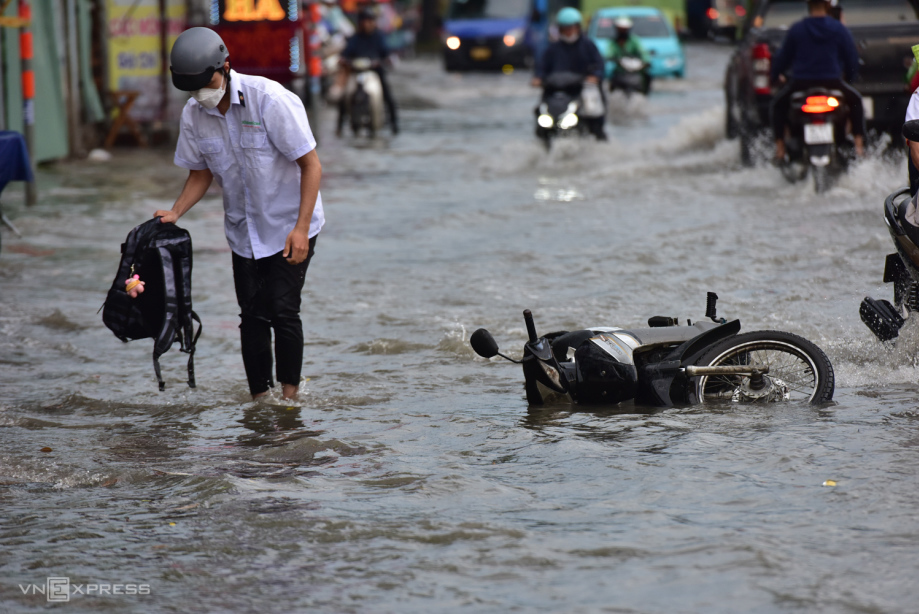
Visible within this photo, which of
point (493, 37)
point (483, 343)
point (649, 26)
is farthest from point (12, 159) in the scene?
point (493, 37)

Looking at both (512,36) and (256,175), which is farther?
(512,36)

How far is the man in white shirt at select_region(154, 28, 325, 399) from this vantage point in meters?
5.53

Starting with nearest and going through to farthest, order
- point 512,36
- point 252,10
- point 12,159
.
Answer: point 12,159 < point 252,10 < point 512,36

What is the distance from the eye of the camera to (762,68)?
12.8m

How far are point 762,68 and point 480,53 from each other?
72.7ft

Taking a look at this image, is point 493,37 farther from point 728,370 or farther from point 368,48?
point 728,370

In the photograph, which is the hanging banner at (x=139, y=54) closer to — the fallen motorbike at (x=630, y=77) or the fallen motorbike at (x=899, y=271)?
the fallen motorbike at (x=630, y=77)

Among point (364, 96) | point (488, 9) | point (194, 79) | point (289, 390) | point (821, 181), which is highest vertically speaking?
point (488, 9)

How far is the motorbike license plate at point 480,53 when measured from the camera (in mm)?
34312

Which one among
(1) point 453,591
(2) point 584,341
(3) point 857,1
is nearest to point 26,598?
(1) point 453,591

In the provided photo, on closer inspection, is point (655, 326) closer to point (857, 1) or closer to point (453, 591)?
point (453, 591)

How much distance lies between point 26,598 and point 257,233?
89.5 inches

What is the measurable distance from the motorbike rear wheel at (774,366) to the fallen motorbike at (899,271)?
0.70 m
